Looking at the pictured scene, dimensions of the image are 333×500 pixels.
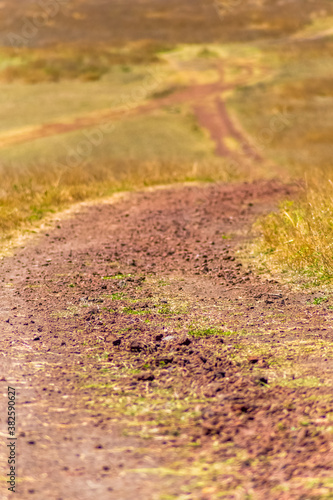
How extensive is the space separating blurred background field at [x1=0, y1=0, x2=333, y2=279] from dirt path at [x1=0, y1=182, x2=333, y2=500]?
1.10 meters

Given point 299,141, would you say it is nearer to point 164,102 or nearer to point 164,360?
point 164,102

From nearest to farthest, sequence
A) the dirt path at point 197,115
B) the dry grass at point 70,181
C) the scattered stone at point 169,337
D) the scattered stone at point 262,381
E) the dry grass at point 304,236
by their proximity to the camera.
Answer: the scattered stone at point 262,381, the scattered stone at point 169,337, the dry grass at point 304,236, the dry grass at point 70,181, the dirt path at point 197,115

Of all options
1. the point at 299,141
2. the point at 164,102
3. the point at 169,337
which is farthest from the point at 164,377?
the point at 164,102

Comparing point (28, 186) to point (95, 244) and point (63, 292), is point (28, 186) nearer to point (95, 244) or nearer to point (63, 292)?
point (95, 244)

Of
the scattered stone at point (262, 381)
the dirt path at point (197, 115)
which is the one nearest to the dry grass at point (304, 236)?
the scattered stone at point (262, 381)

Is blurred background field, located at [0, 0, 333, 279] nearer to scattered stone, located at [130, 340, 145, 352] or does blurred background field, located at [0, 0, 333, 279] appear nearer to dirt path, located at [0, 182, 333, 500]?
dirt path, located at [0, 182, 333, 500]

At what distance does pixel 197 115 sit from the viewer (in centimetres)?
2002

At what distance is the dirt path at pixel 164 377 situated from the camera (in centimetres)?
295

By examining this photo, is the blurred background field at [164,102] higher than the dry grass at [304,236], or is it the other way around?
the dry grass at [304,236]

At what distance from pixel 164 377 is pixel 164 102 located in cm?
1878

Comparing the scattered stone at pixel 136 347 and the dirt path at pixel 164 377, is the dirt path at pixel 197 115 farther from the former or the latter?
the scattered stone at pixel 136 347

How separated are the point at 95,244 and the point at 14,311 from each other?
2030mm

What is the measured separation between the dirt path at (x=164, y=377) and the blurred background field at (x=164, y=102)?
43.5 inches

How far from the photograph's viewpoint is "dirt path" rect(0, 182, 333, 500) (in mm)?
2947
